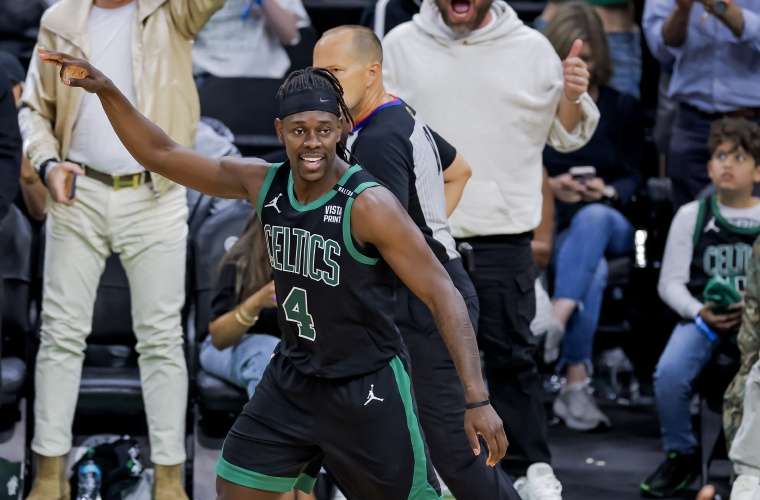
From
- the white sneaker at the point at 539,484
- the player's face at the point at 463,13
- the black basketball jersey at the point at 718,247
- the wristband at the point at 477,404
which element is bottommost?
the white sneaker at the point at 539,484

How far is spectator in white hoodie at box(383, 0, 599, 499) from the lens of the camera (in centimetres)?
578

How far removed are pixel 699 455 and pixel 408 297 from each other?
1.96m

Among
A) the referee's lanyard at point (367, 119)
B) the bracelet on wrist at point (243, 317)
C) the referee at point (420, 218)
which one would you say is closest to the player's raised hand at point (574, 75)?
the referee at point (420, 218)

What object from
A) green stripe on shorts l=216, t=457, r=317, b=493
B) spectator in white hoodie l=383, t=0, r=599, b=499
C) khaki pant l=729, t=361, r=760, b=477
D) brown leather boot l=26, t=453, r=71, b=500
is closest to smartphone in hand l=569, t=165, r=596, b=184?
spectator in white hoodie l=383, t=0, r=599, b=499

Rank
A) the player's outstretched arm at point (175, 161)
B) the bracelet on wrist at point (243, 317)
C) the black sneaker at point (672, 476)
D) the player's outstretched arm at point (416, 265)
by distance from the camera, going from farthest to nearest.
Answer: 1. the black sneaker at point (672, 476)
2. the bracelet on wrist at point (243, 317)
3. the player's outstretched arm at point (175, 161)
4. the player's outstretched arm at point (416, 265)

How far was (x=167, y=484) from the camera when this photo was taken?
5.66 meters

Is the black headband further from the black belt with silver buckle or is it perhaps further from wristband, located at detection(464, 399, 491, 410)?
the black belt with silver buckle

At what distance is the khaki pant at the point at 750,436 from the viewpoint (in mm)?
5617

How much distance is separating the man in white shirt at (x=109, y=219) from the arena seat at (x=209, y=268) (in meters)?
0.22

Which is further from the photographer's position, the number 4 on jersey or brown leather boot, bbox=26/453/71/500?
brown leather boot, bbox=26/453/71/500

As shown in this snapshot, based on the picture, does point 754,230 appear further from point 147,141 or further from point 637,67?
point 147,141

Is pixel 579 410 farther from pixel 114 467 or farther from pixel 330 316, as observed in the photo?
pixel 330 316

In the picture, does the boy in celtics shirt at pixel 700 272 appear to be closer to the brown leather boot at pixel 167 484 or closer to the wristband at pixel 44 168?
the brown leather boot at pixel 167 484

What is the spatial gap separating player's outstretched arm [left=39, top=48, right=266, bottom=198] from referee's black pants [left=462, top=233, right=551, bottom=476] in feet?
5.38
